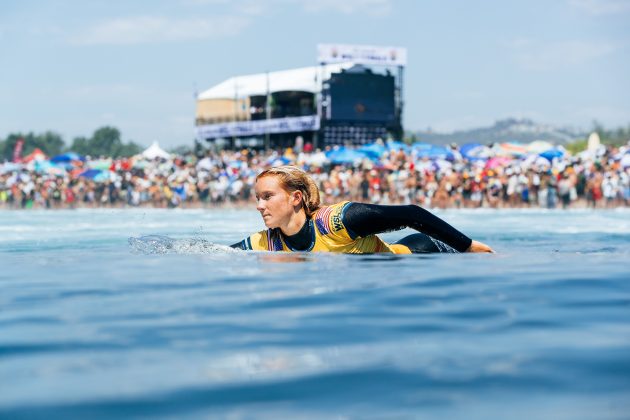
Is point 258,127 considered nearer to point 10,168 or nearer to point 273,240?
point 10,168

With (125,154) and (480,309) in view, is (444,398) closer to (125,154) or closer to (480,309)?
(480,309)

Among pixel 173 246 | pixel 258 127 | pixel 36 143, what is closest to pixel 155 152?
pixel 258 127

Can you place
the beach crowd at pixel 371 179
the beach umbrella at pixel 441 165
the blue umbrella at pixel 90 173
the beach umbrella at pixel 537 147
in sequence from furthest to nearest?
the blue umbrella at pixel 90 173
the beach umbrella at pixel 537 147
the beach umbrella at pixel 441 165
the beach crowd at pixel 371 179

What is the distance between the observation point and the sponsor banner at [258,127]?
51.2 meters

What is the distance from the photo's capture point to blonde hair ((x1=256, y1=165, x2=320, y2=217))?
18.5 feet

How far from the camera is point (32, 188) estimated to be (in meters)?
34.0

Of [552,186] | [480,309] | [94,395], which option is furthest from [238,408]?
[552,186]

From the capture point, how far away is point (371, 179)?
27.8 m

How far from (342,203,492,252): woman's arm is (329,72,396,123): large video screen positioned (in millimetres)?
45924

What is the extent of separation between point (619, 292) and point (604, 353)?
154 centimetres

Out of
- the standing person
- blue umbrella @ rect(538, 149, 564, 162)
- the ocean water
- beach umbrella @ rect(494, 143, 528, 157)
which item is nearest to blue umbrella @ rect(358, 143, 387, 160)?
beach umbrella @ rect(494, 143, 528, 157)

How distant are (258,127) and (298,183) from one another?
50.1 meters

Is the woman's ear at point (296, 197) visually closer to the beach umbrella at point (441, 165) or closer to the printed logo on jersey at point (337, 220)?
the printed logo on jersey at point (337, 220)

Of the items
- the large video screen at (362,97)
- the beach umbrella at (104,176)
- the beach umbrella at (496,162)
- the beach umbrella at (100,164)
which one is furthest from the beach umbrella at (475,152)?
the large video screen at (362,97)
